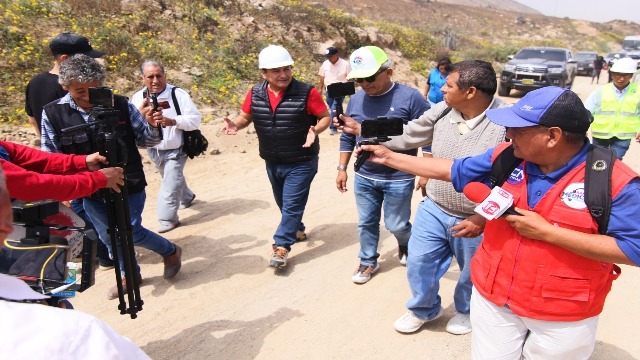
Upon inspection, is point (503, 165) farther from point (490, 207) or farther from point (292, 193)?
point (292, 193)

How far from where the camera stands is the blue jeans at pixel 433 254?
3.12 metres

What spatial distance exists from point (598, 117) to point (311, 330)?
4446 mm

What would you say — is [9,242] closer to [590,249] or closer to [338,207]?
[590,249]

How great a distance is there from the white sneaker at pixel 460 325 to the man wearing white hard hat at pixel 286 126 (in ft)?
5.39

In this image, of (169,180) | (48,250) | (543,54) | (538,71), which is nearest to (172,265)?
(169,180)

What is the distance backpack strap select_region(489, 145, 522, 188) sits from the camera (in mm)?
2148

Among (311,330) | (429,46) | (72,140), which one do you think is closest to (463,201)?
(311,330)

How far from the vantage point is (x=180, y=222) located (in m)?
5.68

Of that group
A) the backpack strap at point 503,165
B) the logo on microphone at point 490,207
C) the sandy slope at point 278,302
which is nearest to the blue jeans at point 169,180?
the sandy slope at point 278,302

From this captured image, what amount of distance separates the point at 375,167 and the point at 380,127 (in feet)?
3.97

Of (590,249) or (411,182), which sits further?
(411,182)

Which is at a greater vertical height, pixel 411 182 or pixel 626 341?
pixel 411 182

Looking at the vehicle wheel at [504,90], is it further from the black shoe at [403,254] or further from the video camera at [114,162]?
the video camera at [114,162]

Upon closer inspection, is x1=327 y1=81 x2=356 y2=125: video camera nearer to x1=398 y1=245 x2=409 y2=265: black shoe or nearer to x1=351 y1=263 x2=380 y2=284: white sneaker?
x1=351 y1=263 x2=380 y2=284: white sneaker
